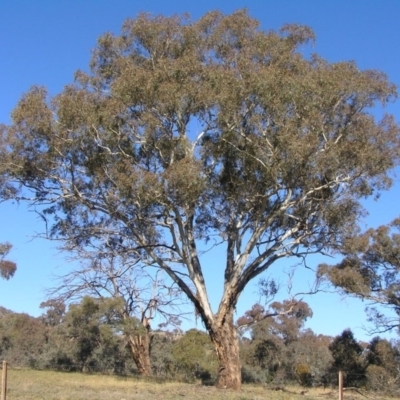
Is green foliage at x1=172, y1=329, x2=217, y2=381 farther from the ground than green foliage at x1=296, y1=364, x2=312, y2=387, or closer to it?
farther from the ground

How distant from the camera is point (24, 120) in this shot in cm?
2038

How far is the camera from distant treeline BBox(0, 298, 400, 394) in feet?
99.8

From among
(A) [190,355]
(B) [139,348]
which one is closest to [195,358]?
(A) [190,355]

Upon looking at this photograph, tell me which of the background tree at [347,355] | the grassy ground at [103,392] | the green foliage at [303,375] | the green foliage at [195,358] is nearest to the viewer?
the grassy ground at [103,392]

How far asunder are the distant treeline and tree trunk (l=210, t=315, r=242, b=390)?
118 centimetres

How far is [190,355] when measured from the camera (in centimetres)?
3600

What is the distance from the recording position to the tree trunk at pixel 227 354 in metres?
19.5

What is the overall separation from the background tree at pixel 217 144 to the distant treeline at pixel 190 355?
3.77 metres

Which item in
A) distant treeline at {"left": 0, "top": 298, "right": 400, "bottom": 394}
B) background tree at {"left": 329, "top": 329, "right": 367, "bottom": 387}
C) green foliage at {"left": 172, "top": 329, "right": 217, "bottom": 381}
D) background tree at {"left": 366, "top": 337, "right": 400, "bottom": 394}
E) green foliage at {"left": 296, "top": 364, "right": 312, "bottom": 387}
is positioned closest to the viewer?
background tree at {"left": 366, "top": 337, "right": 400, "bottom": 394}

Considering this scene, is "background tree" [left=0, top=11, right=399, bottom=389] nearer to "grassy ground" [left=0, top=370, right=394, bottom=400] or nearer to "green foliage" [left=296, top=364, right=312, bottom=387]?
"grassy ground" [left=0, top=370, right=394, bottom=400]

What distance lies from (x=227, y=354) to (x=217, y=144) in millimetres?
6688

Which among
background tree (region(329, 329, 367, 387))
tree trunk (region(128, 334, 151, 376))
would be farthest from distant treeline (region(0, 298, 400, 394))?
tree trunk (region(128, 334, 151, 376))

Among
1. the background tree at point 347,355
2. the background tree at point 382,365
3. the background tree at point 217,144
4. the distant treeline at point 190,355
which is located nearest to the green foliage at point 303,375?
the distant treeline at point 190,355

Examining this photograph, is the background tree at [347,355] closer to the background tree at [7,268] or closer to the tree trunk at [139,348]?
the tree trunk at [139,348]
